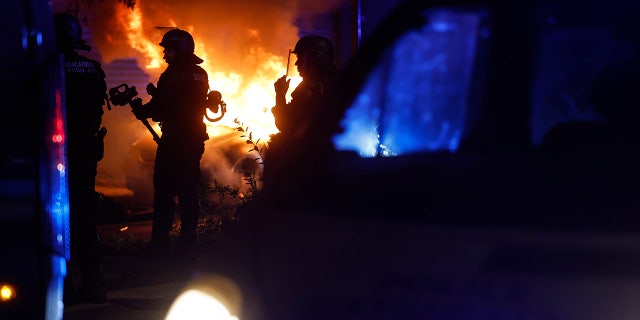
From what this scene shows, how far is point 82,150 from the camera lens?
7293mm

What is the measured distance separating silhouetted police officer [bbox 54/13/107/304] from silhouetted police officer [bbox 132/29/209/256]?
1831mm

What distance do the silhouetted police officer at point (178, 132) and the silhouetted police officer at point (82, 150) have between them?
1.83 metres

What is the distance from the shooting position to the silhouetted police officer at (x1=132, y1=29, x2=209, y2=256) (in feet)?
30.1

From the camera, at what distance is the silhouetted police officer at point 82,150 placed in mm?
7113

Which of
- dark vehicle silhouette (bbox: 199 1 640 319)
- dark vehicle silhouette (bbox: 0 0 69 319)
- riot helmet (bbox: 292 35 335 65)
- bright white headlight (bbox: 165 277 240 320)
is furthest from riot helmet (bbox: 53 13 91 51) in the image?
bright white headlight (bbox: 165 277 240 320)

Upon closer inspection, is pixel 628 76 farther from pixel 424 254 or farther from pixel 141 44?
pixel 141 44

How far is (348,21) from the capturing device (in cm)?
1712

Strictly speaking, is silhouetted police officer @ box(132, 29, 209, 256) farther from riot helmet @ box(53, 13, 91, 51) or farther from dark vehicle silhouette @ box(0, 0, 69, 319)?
dark vehicle silhouette @ box(0, 0, 69, 319)

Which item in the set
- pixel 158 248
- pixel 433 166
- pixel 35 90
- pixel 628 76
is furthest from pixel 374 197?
pixel 158 248

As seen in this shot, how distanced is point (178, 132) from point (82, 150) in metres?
2.13


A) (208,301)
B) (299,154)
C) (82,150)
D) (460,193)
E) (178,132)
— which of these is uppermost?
(178,132)

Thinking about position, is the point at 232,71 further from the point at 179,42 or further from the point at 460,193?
the point at 460,193

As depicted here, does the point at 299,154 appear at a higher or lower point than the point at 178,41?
lower

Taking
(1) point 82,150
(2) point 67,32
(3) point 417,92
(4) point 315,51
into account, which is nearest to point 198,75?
(4) point 315,51
